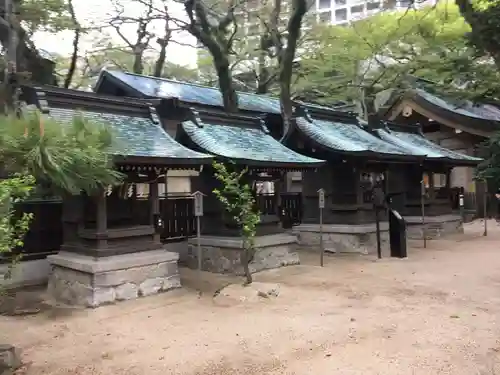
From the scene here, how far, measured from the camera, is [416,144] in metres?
18.6

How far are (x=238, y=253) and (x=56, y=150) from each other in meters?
5.87

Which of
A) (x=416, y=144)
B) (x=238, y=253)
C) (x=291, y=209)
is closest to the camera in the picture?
(x=238, y=253)

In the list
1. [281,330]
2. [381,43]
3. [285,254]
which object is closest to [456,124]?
[381,43]

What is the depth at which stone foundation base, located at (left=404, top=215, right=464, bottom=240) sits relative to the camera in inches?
690

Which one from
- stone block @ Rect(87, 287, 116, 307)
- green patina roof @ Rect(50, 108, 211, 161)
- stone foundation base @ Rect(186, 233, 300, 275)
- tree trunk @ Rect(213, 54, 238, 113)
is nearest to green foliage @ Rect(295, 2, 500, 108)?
tree trunk @ Rect(213, 54, 238, 113)

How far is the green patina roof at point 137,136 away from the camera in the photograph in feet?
29.1

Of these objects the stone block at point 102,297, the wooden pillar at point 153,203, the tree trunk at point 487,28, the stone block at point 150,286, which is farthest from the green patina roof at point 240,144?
the tree trunk at point 487,28

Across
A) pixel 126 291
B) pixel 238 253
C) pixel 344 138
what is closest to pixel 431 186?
pixel 344 138

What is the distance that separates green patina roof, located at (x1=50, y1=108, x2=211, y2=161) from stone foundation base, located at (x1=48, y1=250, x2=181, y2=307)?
6.88ft

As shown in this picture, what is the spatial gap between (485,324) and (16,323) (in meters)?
7.46

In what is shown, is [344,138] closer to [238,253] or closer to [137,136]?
[238,253]

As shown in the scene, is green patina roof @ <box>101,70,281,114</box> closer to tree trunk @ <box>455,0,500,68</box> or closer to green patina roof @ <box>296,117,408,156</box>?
green patina roof @ <box>296,117,408,156</box>

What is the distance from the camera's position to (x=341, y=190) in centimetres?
1442

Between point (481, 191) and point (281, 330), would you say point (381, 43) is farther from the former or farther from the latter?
point (281, 330)
